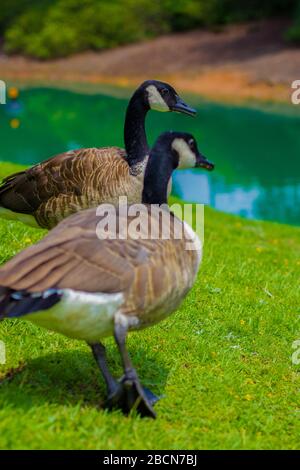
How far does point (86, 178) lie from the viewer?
6.39 meters

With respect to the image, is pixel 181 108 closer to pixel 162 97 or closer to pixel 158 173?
pixel 162 97

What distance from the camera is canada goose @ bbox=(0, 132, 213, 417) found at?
383 cm

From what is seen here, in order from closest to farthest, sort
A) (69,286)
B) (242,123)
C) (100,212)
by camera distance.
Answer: (69,286) → (100,212) → (242,123)

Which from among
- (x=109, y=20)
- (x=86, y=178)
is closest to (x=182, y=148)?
(x=86, y=178)

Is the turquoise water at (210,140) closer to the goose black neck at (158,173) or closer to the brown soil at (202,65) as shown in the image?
the brown soil at (202,65)

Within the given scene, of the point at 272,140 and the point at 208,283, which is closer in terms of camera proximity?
the point at 208,283

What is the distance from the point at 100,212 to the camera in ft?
14.8

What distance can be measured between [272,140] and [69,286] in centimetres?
2297

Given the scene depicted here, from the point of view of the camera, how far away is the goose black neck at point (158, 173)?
4.66m

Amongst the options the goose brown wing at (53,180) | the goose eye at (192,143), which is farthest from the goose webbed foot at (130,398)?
the goose brown wing at (53,180)

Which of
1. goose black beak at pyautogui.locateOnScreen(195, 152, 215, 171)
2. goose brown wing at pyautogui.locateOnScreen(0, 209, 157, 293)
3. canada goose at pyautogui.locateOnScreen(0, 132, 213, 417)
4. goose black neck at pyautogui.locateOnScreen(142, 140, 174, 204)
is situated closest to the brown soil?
goose black beak at pyautogui.locateOnScreen(195, 152, 215, 171)

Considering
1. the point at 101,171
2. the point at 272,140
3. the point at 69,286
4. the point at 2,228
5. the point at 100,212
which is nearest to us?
the point at 69,286
